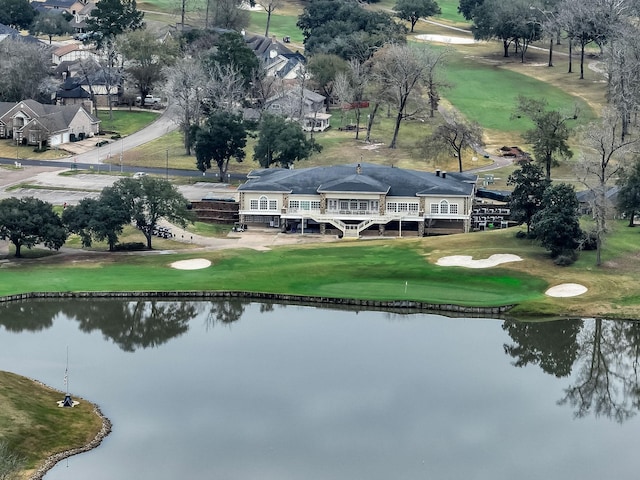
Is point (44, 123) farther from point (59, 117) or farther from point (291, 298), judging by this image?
point (291, 298)

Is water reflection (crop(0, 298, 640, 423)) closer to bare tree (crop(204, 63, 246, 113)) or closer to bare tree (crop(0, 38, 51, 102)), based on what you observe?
bare tree (crop(204, 63, 246, 113))

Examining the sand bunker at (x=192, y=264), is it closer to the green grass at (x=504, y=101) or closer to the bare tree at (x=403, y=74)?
the bare tree at (x=403, y=74)

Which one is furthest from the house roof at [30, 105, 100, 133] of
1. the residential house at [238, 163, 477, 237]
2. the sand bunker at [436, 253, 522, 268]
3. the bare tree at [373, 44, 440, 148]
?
the sand bunker at [436, 253, 522, 268]

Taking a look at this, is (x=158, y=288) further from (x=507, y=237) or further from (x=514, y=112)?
(x=514, y=112)

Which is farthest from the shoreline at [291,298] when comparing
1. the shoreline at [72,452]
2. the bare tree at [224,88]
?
the bare tree at [224,88]

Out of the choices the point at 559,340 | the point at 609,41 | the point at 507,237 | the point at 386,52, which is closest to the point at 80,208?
the point at 507,237
